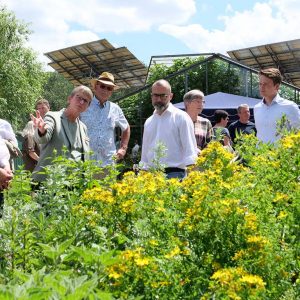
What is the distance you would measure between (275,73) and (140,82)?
3040 cm

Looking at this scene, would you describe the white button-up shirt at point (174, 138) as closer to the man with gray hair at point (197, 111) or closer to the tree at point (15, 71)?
the man with gray hair at point (197, 111)

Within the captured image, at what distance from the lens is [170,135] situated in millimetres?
5480

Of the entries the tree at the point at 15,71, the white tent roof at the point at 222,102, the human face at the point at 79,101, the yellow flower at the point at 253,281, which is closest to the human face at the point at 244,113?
the human face at the point at 79,101

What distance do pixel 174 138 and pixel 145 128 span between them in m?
0.41

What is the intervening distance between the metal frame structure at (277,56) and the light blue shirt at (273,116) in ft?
72.3

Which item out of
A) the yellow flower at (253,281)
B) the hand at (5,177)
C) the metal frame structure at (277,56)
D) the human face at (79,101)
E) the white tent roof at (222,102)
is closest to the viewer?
the yellow flower at (253,281)

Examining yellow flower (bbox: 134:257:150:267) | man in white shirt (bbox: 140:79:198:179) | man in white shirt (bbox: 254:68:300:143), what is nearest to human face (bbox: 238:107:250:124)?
man in white shirt (bbox: 254:68:300:143)

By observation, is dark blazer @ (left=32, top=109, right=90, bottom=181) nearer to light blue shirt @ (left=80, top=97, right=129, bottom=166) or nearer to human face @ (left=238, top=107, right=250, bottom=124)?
light blue shirt @ (left=80, top=97, right=129, bottom=166)

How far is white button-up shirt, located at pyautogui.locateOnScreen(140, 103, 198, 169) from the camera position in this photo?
5.39 meters

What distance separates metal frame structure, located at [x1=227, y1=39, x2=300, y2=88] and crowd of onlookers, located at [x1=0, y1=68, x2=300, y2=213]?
852 inches

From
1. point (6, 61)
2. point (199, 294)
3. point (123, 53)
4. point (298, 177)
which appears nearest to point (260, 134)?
point (298, 177)

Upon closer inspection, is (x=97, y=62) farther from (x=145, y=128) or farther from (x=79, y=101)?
(x=79, y=101)

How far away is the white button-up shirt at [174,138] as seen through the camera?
539 cm

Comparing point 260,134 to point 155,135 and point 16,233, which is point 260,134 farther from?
point 16,233
